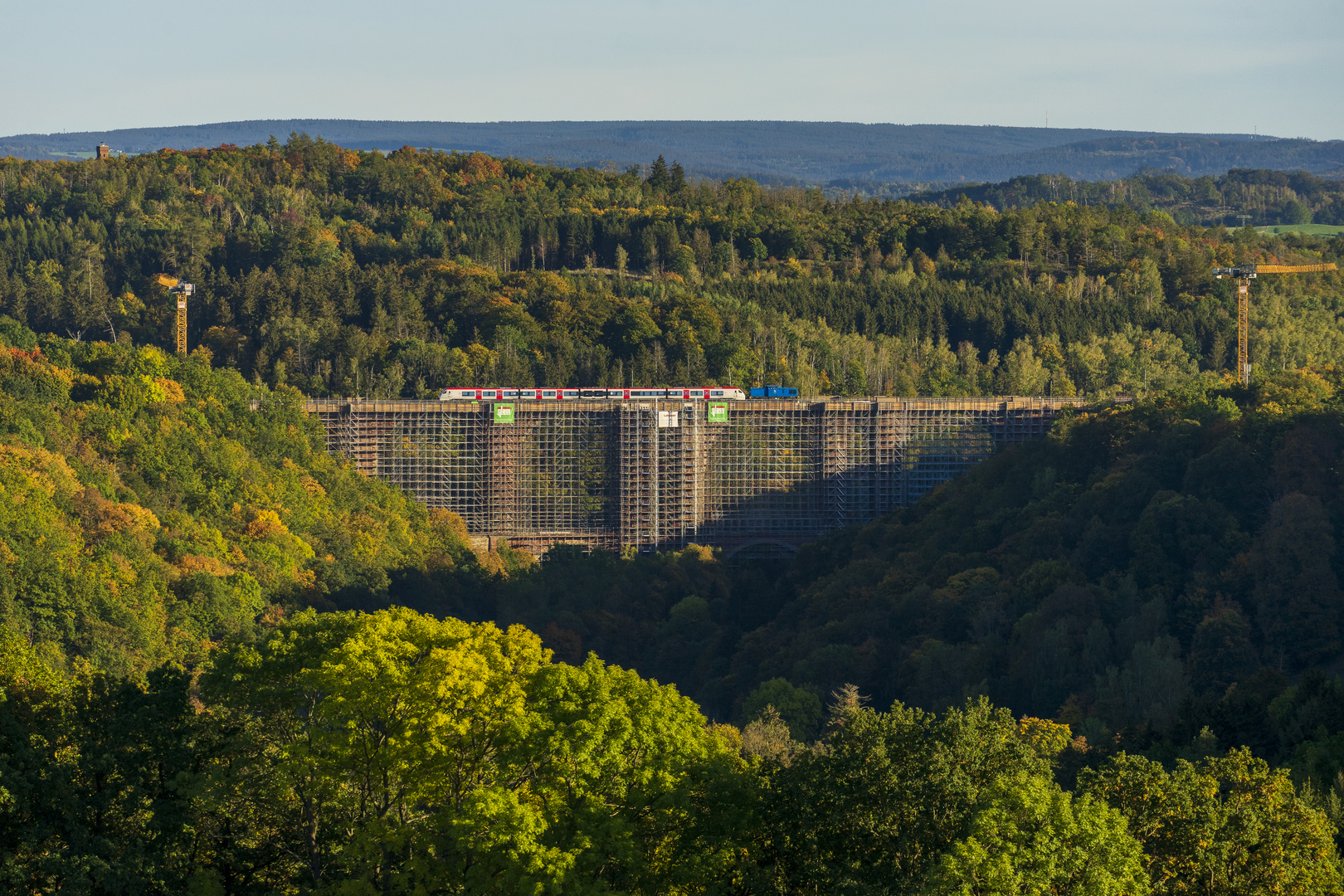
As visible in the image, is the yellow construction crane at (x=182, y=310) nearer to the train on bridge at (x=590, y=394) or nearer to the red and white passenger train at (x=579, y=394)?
the train on bridge at (x=590, y=394)

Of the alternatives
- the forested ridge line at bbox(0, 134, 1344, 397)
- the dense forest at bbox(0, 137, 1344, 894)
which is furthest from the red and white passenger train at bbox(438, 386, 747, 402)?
the dense forest at bbox(0, 137, 1344, 894)

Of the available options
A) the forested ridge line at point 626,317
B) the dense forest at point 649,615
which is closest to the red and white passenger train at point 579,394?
the forested ridge line at point 626,317

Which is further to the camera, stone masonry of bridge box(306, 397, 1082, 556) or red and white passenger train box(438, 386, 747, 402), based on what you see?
red and white passenger train box(438, 386, 747, 402)

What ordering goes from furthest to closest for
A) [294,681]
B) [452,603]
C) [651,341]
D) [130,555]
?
[651,341] → [452,603] → [130,555] → [294,681]

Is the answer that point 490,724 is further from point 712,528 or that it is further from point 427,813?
point 712,528

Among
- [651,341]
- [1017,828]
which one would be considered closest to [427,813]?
[1017,828]

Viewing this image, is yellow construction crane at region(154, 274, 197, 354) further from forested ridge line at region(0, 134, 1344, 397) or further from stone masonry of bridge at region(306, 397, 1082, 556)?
stone masonry of bridge at region(306, 397, 1082, 556)
